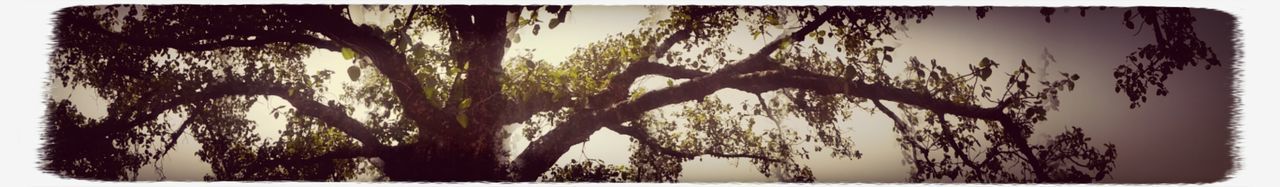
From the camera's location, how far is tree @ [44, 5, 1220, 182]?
7.07 feet

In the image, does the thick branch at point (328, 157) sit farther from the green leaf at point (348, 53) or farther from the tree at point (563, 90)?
the green leaf at point (348, 53)

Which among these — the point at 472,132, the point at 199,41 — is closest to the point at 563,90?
the point at 472,132

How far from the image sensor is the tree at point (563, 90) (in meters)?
2.15

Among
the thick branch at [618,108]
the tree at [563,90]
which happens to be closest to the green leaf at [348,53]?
the tree at [563,90]

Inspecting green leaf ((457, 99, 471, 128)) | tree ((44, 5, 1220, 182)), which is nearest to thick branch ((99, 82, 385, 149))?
tree ((44, 5, 1220, 182))

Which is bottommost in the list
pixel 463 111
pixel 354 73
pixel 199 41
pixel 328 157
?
pixel 328 157

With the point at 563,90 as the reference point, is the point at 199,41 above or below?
above

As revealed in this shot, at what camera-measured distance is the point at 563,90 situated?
7.09ft

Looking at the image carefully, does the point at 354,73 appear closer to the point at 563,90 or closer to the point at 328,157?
the point at 328,157

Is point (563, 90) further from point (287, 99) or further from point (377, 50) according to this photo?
point (287, 99)

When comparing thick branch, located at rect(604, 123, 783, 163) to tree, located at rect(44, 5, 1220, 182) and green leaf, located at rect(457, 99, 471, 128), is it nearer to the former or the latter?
tree, located at rect(44, 5, 1220, 182)

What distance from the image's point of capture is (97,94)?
7.22 feet
